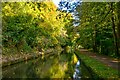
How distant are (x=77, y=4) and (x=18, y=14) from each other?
1233 cm

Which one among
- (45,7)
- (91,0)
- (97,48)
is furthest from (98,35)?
(91,0)

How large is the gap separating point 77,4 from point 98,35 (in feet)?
65.6

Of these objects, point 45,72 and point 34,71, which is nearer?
point 45,72

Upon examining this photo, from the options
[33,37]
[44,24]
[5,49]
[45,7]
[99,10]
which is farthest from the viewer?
[45,7]

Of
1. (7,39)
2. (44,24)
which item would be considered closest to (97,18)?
(7,39)

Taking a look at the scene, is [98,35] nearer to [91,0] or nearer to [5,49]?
[5,49]

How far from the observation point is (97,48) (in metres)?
47.2

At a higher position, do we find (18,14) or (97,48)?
(18,14)

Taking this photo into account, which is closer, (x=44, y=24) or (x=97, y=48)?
(x=44, y=24)

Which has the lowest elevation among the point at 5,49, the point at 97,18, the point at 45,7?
the point at 5,49

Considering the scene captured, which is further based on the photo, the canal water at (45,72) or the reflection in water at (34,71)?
the reflection in water at (34,71)

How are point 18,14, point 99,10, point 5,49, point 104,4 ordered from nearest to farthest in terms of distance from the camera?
point 104,4, point 99,10, point 5,49, point 18,14

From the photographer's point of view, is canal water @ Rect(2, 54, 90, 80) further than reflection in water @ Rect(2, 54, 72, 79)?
No

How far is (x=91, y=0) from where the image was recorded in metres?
20.2
